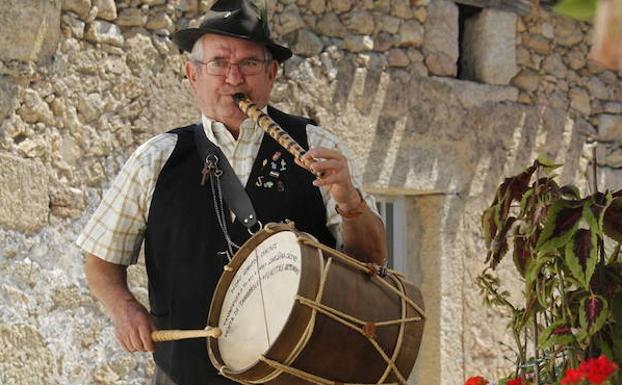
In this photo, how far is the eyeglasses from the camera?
256 cm

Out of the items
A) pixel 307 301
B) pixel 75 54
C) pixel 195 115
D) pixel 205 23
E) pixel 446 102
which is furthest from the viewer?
pixel 446 102

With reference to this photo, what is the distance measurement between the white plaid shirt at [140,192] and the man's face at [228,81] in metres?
0.05

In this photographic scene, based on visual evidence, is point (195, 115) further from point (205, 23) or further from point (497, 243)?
point (497, 243)

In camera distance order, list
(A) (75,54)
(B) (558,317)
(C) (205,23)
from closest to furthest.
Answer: (B) (558,317), (C) (205,23), (A) (75,54)

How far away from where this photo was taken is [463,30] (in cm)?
516

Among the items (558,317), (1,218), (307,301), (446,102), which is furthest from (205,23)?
(446,102)

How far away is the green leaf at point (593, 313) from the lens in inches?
80.9

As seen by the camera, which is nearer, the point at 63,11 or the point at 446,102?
the point at 63,11

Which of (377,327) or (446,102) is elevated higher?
(446,102)

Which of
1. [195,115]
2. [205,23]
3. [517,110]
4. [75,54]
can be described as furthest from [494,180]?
[205,23]

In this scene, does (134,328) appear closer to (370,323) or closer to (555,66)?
(370,323)

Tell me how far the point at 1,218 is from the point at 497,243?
201cm

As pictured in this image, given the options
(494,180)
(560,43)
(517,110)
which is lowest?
(494,180)

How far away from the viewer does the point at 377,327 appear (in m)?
2.15
